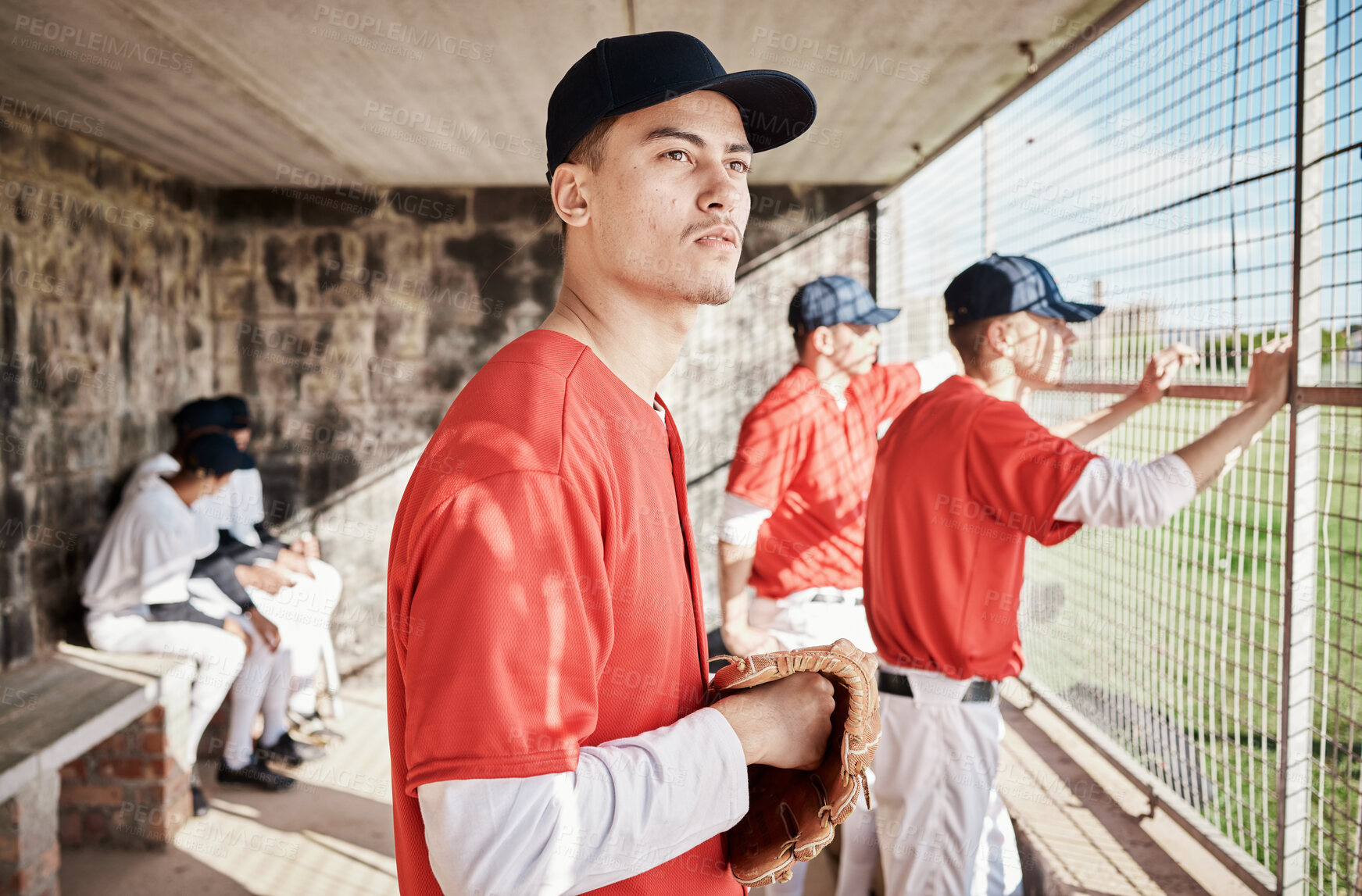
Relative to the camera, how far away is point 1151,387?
219 centimetres

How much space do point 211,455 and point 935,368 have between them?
137 inches

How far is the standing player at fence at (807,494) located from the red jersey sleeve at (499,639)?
233 centimetres

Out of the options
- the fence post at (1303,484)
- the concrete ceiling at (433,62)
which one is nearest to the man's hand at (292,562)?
the concrete ceiling at (433,62)

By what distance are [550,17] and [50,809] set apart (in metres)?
3.19

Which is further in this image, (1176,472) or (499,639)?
(1176,472)

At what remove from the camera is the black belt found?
2266 millimetres

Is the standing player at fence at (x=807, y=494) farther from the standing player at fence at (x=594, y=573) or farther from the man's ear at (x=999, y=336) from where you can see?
the standing player at fence at (x=594, y=573)

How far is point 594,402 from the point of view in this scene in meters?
1.01

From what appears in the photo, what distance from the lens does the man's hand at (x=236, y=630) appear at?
14.1 ft

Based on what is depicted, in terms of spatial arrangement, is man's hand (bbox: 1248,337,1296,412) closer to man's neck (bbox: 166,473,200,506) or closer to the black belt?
the black belt

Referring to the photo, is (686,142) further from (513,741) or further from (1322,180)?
(1322,180)

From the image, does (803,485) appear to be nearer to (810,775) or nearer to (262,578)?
(810,775)

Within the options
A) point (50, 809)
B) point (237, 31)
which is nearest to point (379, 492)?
point (50, 809)

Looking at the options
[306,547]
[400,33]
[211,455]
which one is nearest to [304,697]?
[306,547]
